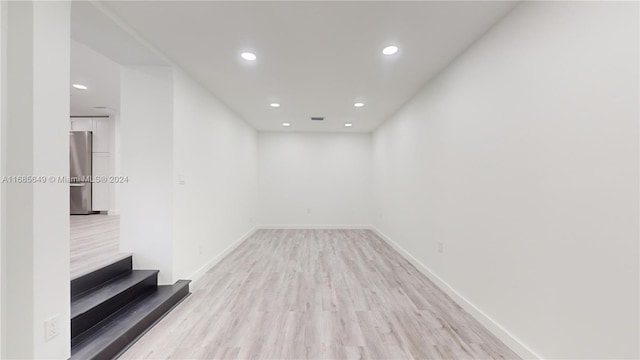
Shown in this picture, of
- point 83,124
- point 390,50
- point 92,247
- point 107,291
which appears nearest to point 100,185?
point 83,124

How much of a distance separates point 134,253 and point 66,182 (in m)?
1.33

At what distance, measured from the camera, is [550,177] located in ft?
5.02

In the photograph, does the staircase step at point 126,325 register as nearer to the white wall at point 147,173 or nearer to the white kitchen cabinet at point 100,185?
the white wall at point 147,173

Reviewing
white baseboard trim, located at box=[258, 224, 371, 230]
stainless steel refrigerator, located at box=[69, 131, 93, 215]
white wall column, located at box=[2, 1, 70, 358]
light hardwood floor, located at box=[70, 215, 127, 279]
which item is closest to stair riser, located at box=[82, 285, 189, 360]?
white wall column, located at box=[2, 1, 70, 358]

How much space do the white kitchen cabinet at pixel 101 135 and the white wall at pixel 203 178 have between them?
3528mm

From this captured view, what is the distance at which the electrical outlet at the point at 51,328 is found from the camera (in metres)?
1.41

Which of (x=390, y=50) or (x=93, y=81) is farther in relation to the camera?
(x=93, y=81)

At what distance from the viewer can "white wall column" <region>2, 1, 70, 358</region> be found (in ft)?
4.33

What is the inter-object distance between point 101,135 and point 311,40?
625 centimetres

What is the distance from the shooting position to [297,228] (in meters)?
6.45

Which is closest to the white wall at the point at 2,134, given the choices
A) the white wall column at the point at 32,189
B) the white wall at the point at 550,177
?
the white wall column at the point at 32,189

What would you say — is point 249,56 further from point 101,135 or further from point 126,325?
point 101,135

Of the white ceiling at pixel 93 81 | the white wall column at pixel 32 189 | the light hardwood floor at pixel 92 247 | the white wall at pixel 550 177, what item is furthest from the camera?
the white ceiling at pixel 93 81

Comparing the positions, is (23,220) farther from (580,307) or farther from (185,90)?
(580,307)
